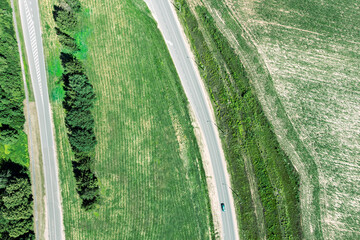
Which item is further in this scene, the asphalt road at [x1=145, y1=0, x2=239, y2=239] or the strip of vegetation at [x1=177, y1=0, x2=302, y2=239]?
the asphalt road at [x1=145, y1=0, x2=239, y2=239]

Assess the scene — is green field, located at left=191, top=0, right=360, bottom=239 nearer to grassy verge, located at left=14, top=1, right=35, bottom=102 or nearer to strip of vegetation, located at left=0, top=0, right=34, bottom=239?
grassy verge, located at left=14, top=1, right=35, bottom=102

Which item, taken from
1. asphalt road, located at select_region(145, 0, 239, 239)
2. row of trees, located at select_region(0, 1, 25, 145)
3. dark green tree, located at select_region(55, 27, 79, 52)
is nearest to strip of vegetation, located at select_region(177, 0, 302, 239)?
asphalt road, located at select_region(145, 0, 239, 239)

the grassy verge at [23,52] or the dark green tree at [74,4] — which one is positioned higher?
the dark green tree at [74,4]

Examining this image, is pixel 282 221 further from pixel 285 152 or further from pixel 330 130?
pixel 330 130

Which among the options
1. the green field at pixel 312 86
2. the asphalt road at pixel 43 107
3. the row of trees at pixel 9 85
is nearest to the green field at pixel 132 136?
the asphalt road at pixel 43 107

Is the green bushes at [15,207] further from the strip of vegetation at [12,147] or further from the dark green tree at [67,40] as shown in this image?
the dark green tree at [67,40]

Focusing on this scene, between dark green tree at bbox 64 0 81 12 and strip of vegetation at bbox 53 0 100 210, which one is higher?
dark green tree at bbox 64 0 81 12

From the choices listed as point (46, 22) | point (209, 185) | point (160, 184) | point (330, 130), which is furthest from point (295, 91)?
point (46, 22)
